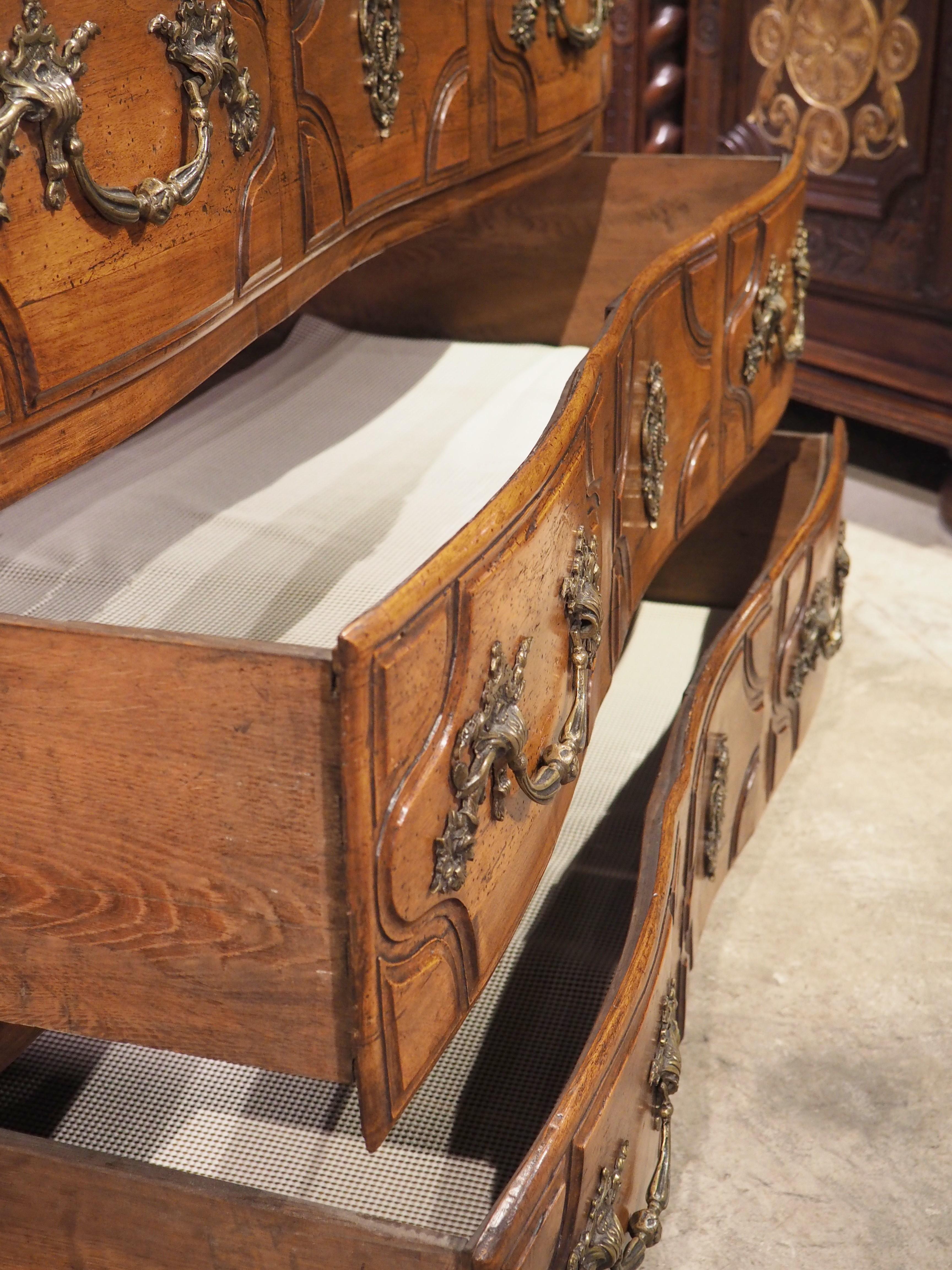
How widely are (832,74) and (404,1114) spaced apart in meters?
1.95

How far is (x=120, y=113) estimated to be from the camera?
66cm

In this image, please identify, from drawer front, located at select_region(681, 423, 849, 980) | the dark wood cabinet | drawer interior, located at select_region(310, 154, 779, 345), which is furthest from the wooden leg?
the dark wood cabinet

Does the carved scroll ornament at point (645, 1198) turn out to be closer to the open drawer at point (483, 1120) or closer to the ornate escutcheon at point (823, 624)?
the open drawer at point (483, 1120)

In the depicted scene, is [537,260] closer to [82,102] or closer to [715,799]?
[715,799]

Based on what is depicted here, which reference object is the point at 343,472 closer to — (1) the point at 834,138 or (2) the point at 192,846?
(2) the point at 192,846

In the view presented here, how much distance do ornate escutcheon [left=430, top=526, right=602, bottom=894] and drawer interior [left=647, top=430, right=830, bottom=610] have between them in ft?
3.20

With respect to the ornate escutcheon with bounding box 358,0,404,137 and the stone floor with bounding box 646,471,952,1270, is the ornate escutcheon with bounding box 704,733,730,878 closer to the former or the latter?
the stone floor with bounding box 646,471,952,1270

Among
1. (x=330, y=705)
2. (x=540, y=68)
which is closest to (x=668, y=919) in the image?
(x=330, y=705)

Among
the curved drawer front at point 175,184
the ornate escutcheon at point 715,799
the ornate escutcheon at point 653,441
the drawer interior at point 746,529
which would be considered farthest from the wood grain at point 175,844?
the drawer interior at point 746,529

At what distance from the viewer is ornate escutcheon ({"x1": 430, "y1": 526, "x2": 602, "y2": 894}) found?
0.65m

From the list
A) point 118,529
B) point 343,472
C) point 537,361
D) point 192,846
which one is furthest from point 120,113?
point 537,361

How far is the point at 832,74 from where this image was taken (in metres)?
2.24

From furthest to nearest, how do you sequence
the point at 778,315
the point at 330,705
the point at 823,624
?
the point at 823,624, the point at 778,315, the point at 330,705

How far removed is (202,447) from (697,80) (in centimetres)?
160
